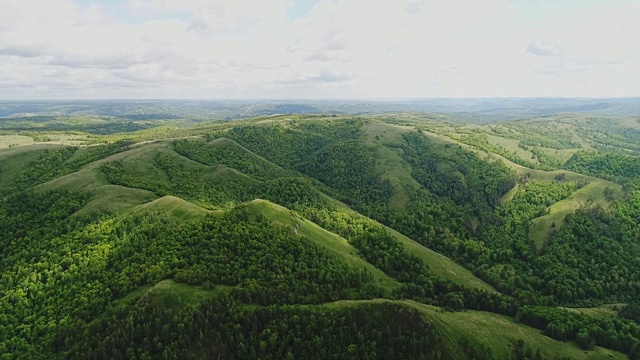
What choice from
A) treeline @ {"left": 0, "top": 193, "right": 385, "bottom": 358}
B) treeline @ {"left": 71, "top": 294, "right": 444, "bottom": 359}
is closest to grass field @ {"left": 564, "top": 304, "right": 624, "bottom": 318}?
treeline @ {"left": 0, "top": 193, "right": 385, "bottom": 358}

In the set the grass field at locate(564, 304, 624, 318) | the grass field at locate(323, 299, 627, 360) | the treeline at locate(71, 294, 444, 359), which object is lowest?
the grass field at locate(564, 304, 624, 318)

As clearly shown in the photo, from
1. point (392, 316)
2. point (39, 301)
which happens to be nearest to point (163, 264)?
point (39, 301)

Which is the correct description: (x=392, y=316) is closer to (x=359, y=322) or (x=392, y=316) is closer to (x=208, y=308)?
(x=359, y=322)

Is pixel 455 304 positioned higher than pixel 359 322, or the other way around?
pixel 359 322

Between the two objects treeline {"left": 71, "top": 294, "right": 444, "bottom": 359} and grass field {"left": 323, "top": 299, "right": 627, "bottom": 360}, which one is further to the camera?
grass field {"left": 323, "top": 299, "right": 627, "bottom": 360}

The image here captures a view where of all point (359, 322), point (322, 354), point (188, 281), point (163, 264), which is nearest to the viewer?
point (322, 354)

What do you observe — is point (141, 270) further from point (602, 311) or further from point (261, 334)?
point (602, 311)

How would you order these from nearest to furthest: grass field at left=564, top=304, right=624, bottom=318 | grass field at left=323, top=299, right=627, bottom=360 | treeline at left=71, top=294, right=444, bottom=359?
treeline at left=71, top=294, right=444, bottom=359 < grass field at left=323, top=299, right=627, bottom=360 < grass field at left=564, top=304, right=624, bottom=318

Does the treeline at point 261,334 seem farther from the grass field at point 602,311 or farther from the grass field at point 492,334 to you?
the grass field at point 602,311

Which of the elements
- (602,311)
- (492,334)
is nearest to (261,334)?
(492,334)

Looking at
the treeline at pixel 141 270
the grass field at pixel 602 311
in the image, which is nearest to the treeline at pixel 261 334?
the treeline at pixel 141 270

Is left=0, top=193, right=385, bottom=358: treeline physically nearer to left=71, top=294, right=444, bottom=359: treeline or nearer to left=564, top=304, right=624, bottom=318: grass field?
left=71, top=294, right=444, bottom=359: treeline
